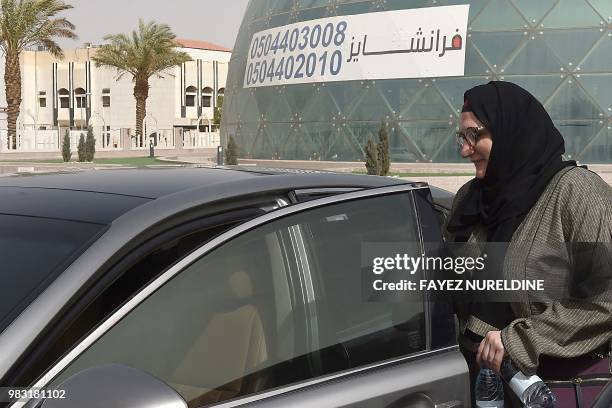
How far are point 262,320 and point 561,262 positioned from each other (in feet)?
3.25

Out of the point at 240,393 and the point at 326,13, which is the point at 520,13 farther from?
the point at 240,393

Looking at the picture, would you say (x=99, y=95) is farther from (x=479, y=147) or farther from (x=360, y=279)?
(x=360, y=279)

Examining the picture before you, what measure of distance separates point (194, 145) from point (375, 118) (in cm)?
3673

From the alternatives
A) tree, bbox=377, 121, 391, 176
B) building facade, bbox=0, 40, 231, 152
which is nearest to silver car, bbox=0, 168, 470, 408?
tree, bbox=377, 121, 391, 176

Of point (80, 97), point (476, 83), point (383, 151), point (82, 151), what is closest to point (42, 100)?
point (80, 97)

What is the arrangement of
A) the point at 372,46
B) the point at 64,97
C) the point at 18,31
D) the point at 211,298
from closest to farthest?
the point at 211,298
the point at 372,46
the point at 18,31
the point at 64,97

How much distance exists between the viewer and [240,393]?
7.54 ft

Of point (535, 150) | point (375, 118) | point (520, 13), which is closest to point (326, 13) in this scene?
point (375, 118)

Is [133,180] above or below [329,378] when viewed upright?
above

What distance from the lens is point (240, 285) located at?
8.32 feet

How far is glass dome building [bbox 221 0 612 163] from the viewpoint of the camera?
862 inches

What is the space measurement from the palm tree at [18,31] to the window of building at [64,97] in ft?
109

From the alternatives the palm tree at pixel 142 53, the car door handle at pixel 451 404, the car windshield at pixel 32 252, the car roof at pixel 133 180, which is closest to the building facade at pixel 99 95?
the palm tree at pixel 142 53

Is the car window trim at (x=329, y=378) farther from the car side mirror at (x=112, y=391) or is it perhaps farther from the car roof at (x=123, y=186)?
the car roof at (x=123, y=186)
